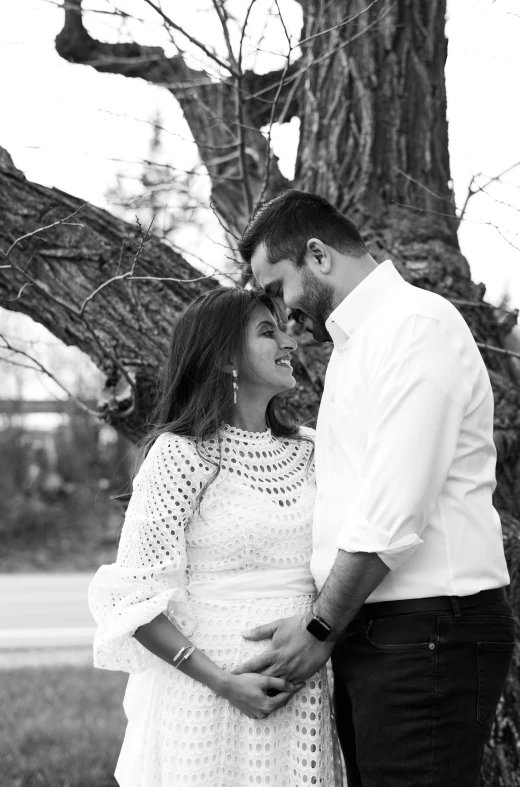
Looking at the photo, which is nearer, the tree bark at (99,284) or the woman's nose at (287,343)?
the woman's nose at (287,343)

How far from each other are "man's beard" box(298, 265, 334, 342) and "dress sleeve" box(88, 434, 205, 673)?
481 mm

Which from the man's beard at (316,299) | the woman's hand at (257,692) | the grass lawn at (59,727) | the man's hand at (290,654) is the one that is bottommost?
the grass lawn at (59,727)

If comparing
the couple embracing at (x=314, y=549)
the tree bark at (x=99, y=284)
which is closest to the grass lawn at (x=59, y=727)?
the tree bark at (x=99, y=284)

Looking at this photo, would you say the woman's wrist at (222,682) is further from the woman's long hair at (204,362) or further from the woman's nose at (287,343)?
the woman's nose at (287,343)

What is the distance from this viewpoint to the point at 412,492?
183cm

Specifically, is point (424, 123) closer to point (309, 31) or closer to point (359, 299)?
point (309, 31)

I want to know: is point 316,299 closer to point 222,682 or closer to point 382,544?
point 382,544

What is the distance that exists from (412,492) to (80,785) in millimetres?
3290

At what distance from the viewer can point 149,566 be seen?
2.13 metres

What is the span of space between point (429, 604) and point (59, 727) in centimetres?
382

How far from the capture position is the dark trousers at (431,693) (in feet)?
6.17

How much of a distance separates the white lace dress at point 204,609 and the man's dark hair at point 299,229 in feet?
1.90

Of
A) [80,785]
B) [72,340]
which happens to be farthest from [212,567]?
[80,785]

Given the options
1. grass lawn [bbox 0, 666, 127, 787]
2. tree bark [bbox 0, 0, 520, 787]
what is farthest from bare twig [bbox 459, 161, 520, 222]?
grass lawn [bbox 0, 666, 127, 787]
